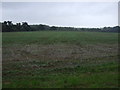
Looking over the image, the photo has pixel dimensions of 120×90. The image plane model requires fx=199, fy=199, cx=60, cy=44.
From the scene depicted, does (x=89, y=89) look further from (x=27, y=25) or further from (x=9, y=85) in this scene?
(x=27, y=25)

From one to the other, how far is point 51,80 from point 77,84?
1.41 metres

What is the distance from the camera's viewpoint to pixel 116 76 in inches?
370

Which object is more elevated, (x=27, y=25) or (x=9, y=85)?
(x=27, y=25)

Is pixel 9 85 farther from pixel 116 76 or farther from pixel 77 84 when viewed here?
pixel 116 76

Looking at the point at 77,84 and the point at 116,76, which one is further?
the point at 116,76

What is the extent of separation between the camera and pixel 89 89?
763 centimetres

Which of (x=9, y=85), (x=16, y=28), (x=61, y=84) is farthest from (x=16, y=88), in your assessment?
(x=16, y=28)

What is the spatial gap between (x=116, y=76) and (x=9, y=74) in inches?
231

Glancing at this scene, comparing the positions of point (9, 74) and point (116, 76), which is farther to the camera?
point (9, 74)

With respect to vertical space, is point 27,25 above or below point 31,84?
above

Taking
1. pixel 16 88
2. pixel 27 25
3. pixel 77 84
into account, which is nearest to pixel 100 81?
pixel 77 84

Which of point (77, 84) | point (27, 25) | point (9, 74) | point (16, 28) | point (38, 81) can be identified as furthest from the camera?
point (27, 25)

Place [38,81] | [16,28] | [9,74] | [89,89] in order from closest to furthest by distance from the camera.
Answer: [89,89], [38,81], [9,74], [16,28]

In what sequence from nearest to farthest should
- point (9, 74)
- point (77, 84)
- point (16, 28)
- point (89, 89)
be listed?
point (89, 89) < point (77, 84) < point (9, 74) < point (16, 28)
